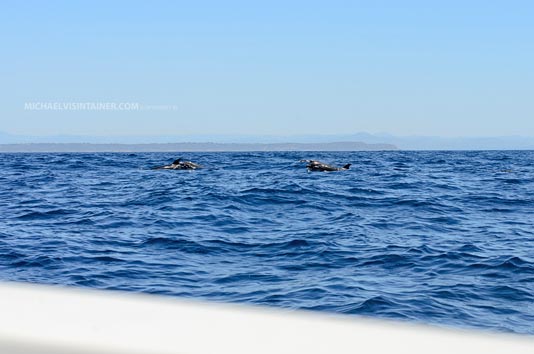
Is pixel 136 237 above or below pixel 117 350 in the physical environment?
below

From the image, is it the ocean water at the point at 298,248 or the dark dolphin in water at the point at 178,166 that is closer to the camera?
the ocean water at the point at 298,248

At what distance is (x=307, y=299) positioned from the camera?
8.53m

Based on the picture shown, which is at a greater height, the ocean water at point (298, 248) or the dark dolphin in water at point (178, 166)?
the dark dolphin in water at point (178, 166)

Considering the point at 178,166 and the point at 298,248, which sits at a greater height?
the point at 178,166

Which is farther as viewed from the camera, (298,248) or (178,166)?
(178,166)

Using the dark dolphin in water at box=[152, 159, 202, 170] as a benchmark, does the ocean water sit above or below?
below

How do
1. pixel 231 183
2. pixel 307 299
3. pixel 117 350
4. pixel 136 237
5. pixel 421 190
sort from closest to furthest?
pixel 117 350, pixel 307 299, pixel 136 237, pixel 421 190, pixel 231 183

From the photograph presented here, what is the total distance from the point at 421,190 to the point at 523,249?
1342 cm

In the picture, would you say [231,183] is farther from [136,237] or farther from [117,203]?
[136,237]

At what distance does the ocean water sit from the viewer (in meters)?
8.74

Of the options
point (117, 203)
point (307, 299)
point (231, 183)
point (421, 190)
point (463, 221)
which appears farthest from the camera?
point (231, 183)

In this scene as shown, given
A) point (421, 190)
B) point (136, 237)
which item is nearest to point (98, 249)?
point (136, 237)

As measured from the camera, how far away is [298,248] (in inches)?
486

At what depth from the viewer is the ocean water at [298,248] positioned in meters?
8.74
